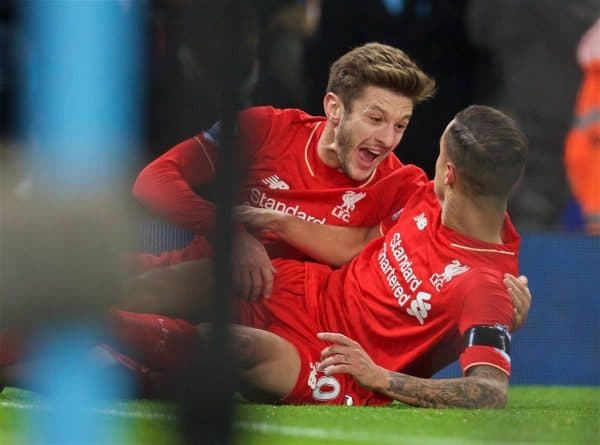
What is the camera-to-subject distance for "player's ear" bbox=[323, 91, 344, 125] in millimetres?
3584

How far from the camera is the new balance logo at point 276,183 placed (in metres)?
3.49

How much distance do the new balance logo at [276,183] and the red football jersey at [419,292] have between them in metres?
0.22

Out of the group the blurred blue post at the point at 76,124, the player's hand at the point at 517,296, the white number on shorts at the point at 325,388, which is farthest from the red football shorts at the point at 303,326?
the blurred blue post at the point at 76,124

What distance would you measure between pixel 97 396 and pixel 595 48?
397 centimetres

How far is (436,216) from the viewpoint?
3.42 m

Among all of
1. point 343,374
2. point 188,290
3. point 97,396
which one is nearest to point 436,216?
point 343,374

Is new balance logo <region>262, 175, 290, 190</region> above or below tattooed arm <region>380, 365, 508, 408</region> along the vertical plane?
above

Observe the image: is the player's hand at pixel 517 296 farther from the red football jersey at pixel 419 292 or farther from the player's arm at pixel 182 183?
the player's arm at pixel 182 183

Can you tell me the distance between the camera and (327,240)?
3.52m

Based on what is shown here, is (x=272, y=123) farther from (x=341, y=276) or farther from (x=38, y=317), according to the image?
(x=38, y=317)

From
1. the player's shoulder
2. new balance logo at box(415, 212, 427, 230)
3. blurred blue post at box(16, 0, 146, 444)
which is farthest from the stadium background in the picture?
blurred blue post at box(16, 0, 146, 444)

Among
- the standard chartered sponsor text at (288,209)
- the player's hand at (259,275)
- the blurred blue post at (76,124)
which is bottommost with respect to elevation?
the player's hand at (259,275)

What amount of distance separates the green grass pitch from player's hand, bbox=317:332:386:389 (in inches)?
2.8

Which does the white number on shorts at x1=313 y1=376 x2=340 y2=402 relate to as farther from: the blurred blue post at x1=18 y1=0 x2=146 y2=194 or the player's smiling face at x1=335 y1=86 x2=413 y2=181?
the blurred blue post at x1=18 y1=0 x2=146 y2=194
